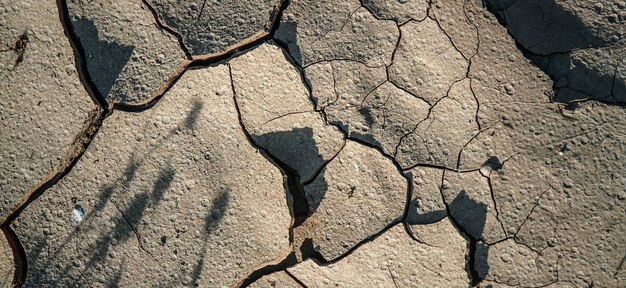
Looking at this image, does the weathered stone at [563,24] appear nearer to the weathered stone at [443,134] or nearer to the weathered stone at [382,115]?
the weathered stone at [443,134]

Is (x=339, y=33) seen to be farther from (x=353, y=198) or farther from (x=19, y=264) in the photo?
(x=19, y=264)

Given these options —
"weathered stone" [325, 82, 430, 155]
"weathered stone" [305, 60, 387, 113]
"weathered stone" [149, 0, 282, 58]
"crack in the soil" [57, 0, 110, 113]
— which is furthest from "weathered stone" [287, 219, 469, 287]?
"crack in the soil" [57, 0, 110, 113]

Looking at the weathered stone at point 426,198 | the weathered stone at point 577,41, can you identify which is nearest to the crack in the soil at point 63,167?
the weathered stone at point 426,198

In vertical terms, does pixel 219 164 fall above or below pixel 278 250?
above

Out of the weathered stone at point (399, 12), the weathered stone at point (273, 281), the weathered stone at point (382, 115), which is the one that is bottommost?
the weathered stone at point (273, 281)

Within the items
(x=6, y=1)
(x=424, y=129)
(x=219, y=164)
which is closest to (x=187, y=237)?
(x=219, y=164)

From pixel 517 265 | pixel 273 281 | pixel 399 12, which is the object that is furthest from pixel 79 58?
pixel 517 265

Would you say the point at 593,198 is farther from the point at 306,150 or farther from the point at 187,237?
the point at 187,237
